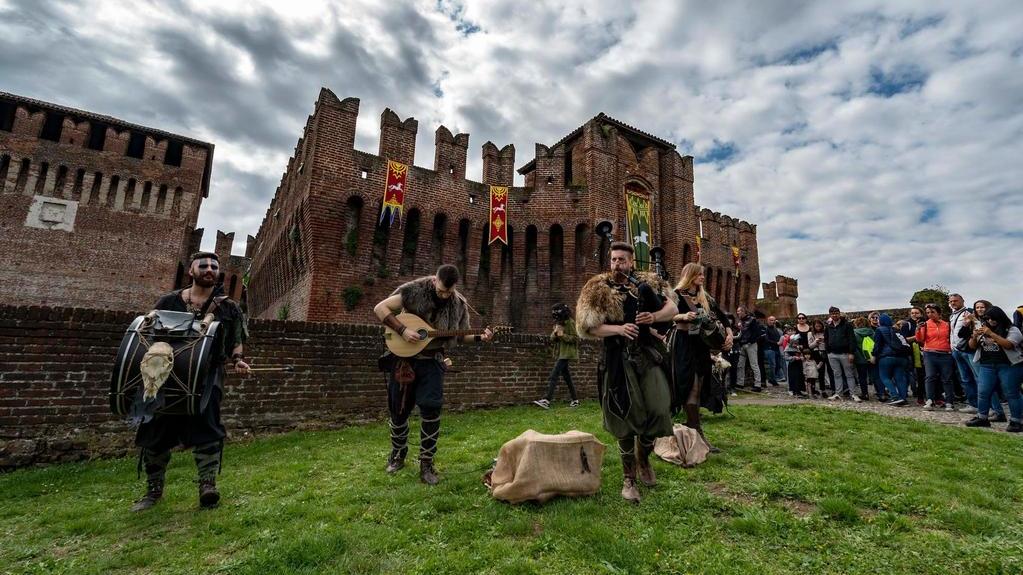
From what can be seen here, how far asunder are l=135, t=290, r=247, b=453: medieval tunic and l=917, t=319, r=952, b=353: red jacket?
11392 mm

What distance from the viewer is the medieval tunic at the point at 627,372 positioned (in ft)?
11.9

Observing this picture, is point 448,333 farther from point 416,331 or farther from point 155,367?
point 155,367

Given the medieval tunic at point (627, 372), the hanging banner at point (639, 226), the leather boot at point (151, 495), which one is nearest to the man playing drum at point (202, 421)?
the leather boot at point (151, 495)

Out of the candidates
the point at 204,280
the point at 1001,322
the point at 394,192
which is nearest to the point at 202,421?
the point at 204,280

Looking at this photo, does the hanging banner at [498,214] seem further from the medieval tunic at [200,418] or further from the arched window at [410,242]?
the medieval tunic at [200,418]

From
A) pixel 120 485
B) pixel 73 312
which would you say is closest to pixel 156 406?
pixel 120 485

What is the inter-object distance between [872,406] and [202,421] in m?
11.3

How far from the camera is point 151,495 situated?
3824mm

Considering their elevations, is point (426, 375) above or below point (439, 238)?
below

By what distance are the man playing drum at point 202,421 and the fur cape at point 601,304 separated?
2908 millimetres

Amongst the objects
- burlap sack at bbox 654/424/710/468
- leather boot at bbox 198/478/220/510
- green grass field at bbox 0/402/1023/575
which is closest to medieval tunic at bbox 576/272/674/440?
green grass field at bbox 0/402/1023/575

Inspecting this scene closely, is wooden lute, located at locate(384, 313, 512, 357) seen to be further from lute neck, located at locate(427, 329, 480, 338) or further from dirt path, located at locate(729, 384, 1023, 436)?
dirt path, located at locate(729, 384, 1023, 436)

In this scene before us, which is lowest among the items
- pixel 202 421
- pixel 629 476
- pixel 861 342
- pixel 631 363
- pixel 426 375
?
pixel 629 476

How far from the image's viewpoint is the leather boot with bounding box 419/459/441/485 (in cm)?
423
